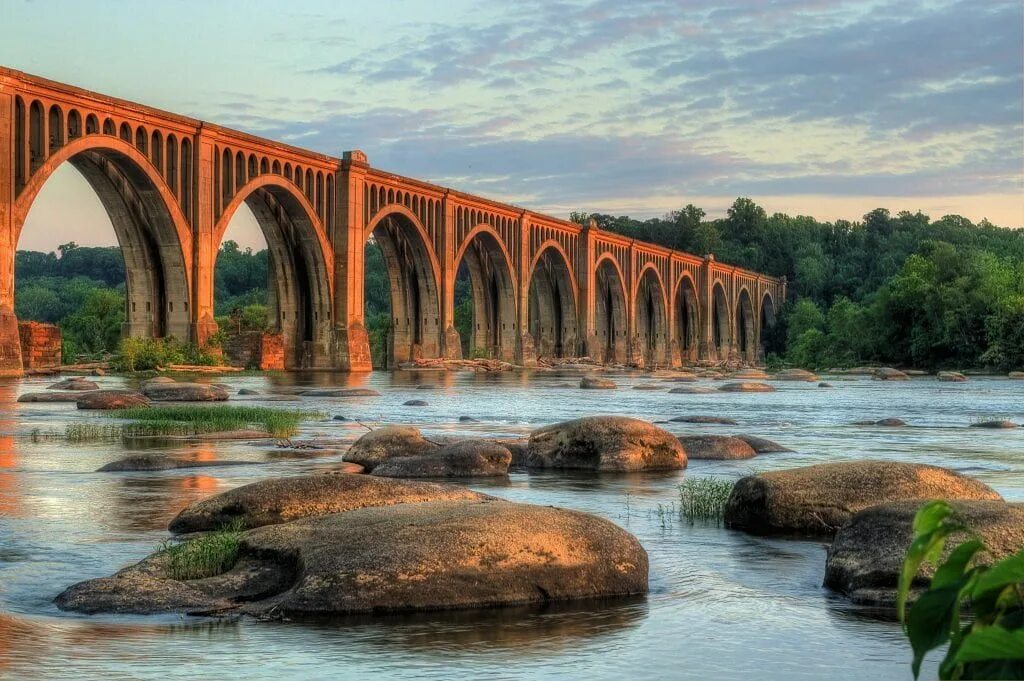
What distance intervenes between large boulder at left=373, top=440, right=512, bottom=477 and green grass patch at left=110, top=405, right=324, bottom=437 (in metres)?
5.42

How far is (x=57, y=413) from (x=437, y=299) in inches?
2032

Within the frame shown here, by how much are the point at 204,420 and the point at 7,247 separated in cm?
2114

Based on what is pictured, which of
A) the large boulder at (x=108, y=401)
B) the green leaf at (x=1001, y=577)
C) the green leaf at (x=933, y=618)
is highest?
the green leaf at (x=1001, y=577)

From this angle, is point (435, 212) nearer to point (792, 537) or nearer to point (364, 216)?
point (364, 216)

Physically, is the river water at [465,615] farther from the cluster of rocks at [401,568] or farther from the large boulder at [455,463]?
the large boulder at [455,463]

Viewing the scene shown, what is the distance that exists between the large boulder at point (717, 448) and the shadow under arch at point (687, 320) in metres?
112

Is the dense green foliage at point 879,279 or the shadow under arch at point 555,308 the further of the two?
the shadow under arch at point 555,308

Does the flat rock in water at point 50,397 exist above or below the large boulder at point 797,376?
above

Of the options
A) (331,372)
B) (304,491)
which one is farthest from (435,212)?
(304,491)

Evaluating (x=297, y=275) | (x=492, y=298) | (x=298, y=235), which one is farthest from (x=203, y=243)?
(x=492, y=298)

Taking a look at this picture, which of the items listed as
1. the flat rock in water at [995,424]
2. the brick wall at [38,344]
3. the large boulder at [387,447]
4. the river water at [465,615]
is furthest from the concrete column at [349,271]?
the large boulder at [387,447]

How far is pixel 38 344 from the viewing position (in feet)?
140

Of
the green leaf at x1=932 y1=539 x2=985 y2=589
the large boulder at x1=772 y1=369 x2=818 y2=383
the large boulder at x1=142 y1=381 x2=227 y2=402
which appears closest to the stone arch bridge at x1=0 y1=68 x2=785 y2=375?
the large boulder at x1=142 y1=381 x2=227 y2=402

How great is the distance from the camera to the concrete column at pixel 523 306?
86.9 metres
